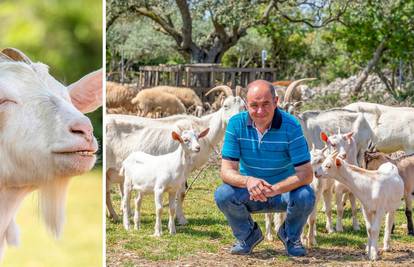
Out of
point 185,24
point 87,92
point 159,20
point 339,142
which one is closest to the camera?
point 87,92

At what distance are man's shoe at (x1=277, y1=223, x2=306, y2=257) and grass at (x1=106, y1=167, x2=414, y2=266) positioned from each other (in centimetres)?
9

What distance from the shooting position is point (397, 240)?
420 cm

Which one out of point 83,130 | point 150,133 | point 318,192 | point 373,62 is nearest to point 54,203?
point 83,130

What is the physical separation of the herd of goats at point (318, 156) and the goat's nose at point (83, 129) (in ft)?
7.75

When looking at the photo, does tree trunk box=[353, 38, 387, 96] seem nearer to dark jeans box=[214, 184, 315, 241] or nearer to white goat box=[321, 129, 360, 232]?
white goat box=[321, 129, 360, 232]

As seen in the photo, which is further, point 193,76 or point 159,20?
point 159,20

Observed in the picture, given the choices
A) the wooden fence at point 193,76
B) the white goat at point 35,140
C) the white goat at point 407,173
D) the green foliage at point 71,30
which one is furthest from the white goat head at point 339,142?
the wooden fence at point 193,76

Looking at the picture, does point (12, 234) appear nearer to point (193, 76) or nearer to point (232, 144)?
point (232, 144)

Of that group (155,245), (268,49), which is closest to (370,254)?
(155,245)

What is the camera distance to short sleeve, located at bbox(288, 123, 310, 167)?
10.8ft

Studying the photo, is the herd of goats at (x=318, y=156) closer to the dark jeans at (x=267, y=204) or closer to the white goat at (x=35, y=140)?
the dark jeans at (x=267, y=204)

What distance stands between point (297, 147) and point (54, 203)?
1738 millimetres

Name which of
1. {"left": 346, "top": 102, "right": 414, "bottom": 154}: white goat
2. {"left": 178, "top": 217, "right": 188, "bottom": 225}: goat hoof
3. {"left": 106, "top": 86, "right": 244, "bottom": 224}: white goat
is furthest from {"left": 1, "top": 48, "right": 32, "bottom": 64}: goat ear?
{"left": 346, "top": 102, "right": 414, "bottom": 154}: white goat

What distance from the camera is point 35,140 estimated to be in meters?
1.56
